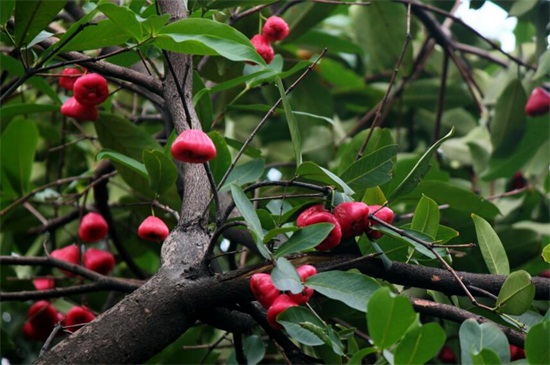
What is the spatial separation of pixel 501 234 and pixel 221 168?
0.79 meters

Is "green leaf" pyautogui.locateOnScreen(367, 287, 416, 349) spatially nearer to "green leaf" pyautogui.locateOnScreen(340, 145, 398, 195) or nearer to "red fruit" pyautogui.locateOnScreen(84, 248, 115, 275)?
"green leaf" pyautogui.locateOnScreen(340, 145, 398, 195)

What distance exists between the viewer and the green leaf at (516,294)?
0.97m

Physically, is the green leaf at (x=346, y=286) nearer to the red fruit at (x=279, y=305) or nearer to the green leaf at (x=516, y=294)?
the red fruit at (x=279, y=305)

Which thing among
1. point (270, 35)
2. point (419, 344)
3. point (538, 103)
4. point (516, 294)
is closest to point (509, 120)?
point (538, 103)

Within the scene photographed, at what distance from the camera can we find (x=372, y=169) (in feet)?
3.39

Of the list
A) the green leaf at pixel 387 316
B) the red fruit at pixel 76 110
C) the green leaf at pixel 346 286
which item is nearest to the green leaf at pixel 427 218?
the green leaf at pixel 346 286

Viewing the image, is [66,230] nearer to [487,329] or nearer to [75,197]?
[75,197]

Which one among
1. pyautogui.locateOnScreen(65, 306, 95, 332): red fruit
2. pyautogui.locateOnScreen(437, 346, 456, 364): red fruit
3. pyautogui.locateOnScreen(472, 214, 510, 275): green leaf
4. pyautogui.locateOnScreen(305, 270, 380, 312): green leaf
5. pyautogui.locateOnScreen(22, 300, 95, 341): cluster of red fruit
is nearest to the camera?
pyautogui.locateOnScreen(305, 270, 380, 312): green leaf

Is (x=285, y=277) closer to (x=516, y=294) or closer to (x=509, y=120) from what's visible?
(x=516, y=294)

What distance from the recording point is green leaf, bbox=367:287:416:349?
764mm

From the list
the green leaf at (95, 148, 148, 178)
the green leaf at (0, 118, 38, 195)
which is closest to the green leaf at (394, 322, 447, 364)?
the green leaf at (95, 148, 148, 178)

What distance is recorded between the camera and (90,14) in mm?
1016

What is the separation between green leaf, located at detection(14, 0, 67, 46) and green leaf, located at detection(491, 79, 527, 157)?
106cm

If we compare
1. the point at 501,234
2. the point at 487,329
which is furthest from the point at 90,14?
the point at 501,234
